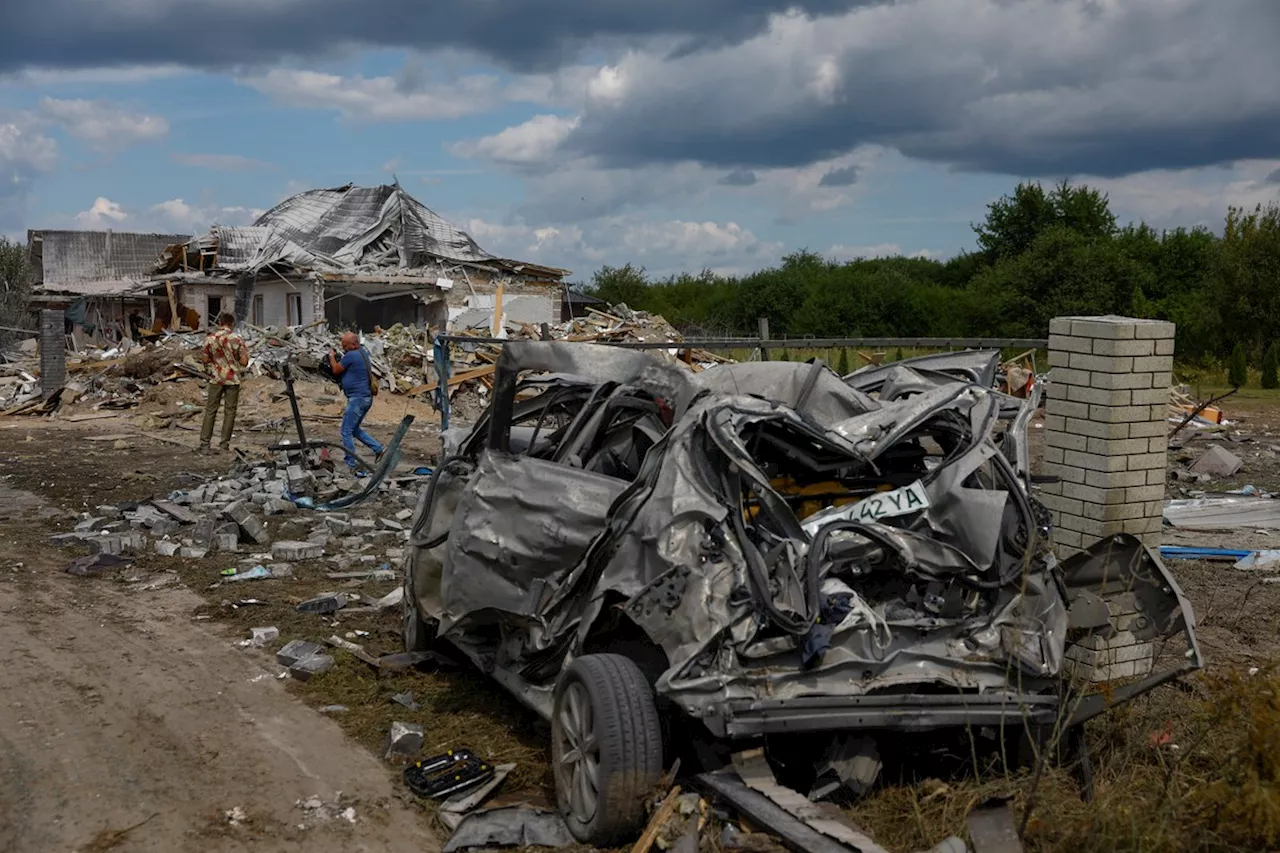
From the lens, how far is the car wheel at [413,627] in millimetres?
6875

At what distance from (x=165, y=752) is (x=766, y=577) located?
10.8 ft

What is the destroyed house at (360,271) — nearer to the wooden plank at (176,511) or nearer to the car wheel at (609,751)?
the wooden plank at (176,511)

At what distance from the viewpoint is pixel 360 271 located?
36.1 meters

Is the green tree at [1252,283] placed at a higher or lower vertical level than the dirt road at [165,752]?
higher

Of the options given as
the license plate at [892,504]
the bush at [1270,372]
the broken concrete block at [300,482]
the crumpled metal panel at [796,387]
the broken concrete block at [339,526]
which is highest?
the crumpled metal panel at [796,387]

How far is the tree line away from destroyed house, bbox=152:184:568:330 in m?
11.8

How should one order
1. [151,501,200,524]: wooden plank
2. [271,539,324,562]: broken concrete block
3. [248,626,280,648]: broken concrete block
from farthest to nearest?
[151,501,200,524]: wooden plank
[271,539,324,562]: broken concrete block
[248,626,280,648]: broken concrete block

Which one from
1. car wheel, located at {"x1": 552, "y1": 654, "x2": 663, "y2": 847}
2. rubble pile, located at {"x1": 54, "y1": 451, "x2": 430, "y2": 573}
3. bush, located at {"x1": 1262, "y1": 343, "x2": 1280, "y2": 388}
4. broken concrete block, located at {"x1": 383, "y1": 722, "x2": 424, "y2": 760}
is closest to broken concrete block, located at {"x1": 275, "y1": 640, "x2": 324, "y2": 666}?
rubble pile, located at {"x1": 54, "y1": 451, "x2": 430, "y2": 573}

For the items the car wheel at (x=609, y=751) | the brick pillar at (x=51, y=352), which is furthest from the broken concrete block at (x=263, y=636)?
the brick pillar at (x=51, y=352)

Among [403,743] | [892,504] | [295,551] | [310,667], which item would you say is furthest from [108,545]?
[892,504]

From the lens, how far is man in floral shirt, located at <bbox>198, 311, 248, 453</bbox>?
17062 millimetres

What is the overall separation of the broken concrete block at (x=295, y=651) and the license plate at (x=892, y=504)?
4.03 m

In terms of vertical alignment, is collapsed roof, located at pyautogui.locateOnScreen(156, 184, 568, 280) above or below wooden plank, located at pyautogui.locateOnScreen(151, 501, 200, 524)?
above

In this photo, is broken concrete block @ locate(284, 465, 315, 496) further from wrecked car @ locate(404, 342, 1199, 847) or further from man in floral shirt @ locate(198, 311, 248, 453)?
wrecked car @ locate(404, 342, 1199, 847)
